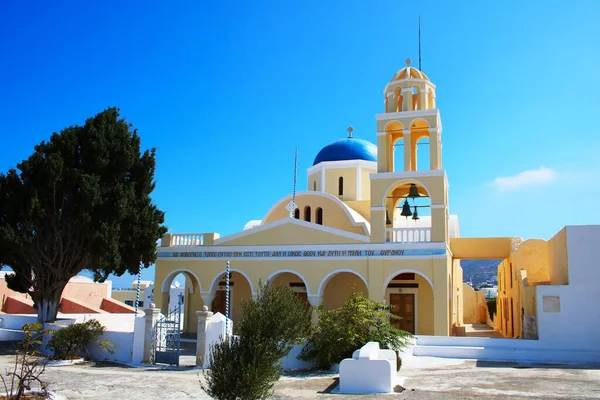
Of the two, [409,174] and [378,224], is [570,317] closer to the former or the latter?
[378,224]

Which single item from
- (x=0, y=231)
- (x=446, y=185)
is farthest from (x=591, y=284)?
(x=0, y=231)

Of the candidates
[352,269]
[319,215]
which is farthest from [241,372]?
[319,215]

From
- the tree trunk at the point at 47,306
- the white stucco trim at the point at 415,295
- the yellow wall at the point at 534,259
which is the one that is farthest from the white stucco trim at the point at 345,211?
the tree trunk at the point at 47,306

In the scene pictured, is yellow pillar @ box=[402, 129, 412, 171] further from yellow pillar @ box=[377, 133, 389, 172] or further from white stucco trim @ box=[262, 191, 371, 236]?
white stucco trim @ box=[262, 191, 371, 236]

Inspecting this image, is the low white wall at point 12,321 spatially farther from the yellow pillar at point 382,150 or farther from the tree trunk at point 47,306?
the yellow pillar at point 382,150

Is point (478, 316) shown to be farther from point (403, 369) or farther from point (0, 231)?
point (0, 231)

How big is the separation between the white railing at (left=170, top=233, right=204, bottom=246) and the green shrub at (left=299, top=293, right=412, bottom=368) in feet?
27.6

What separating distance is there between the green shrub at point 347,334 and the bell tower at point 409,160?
481 cm

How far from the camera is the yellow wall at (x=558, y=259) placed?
16.6 metres

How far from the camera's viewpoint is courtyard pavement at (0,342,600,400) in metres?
10.3

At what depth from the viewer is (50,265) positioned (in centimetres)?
1750

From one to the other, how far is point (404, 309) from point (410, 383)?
28.8ft

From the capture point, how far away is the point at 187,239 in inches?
864

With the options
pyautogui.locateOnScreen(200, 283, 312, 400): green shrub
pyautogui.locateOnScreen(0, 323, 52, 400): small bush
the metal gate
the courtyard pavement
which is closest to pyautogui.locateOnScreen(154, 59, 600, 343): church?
the courtyard pavement
